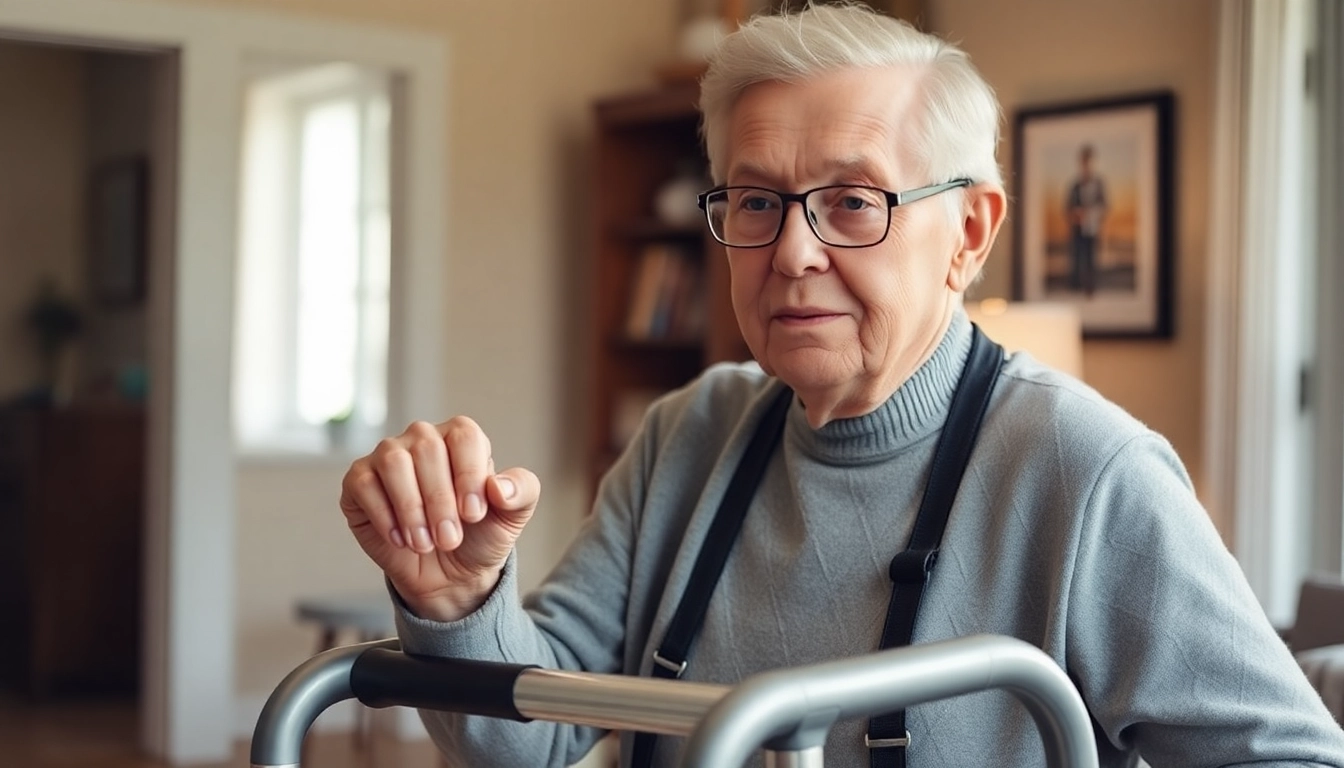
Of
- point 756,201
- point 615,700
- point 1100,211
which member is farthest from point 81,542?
point 615,700

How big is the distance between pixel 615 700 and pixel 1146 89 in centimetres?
389

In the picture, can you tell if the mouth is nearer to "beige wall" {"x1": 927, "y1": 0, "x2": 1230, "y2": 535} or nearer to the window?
"beige wall" {"x1": 927, "y1": 0, "x2": 1230, "y2": 535}

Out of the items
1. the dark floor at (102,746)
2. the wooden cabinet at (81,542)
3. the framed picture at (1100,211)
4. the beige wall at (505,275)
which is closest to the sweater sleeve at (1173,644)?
the framed picture at (1100,211)

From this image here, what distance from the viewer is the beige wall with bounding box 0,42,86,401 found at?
289 inches

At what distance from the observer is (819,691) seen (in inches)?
29.8

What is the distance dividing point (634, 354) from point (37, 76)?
11.3 ft

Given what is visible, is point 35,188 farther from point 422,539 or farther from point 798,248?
point 422,539

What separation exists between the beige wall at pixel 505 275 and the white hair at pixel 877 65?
4.02m

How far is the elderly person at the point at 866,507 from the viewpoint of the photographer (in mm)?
1173

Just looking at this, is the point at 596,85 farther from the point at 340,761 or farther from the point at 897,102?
the point at 897,102

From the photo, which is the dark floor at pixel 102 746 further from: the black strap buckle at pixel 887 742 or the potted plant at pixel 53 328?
the black strap buckle at pixel 887 742

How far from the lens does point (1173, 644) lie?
1.18 meters

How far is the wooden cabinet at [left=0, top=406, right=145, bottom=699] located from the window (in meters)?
0.50

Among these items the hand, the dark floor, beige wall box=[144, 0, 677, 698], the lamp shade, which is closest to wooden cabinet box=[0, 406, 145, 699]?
the dark floor
